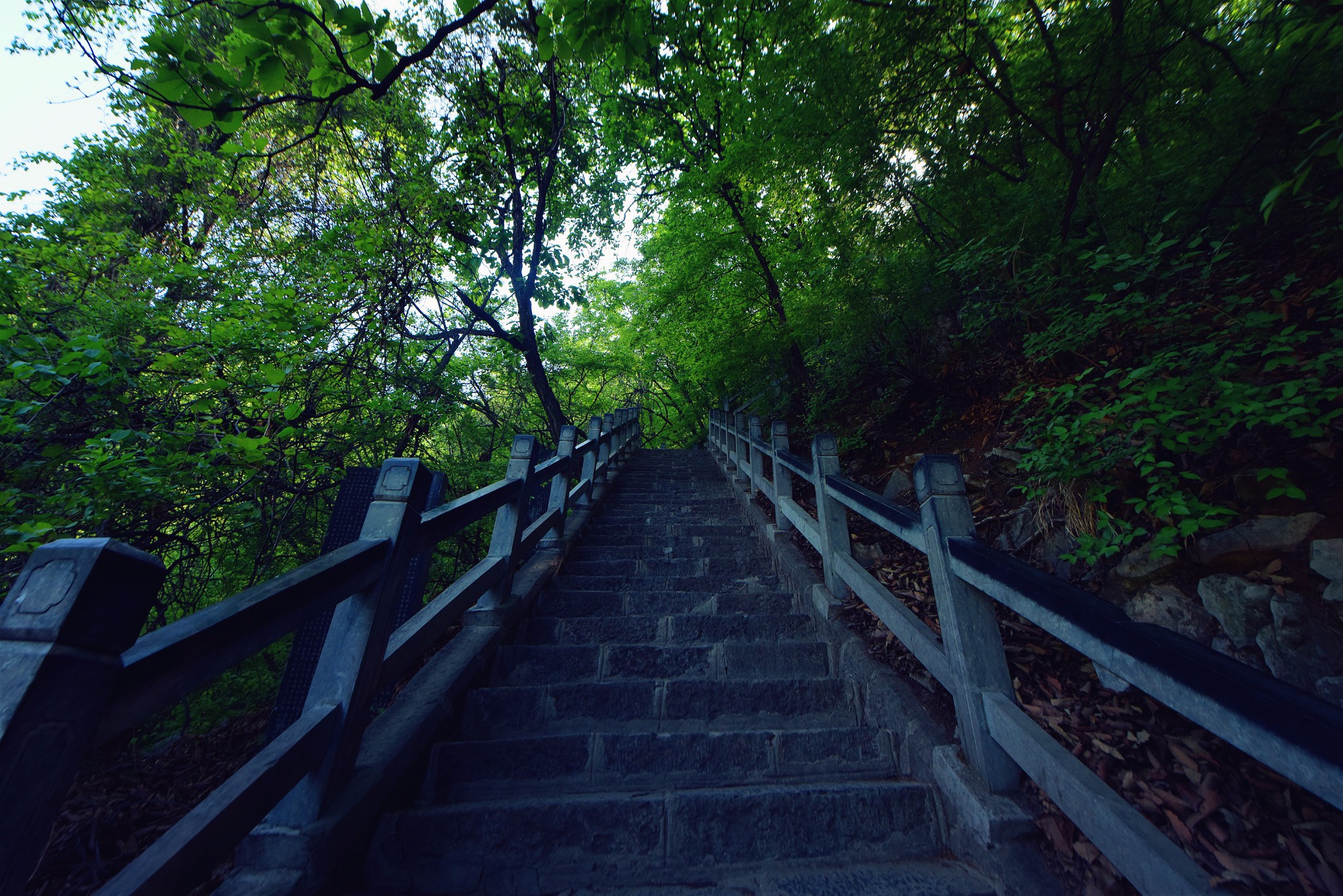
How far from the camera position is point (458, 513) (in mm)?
2299

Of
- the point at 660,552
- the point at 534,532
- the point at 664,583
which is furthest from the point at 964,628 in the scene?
the point at 660,552

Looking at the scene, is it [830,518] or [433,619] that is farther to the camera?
[830,518]

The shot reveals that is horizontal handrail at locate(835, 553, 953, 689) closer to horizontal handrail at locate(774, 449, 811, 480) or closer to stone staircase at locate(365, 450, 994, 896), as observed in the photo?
stone staircase at locate(365, 450, 994, 896)

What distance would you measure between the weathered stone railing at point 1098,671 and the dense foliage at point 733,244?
3.30 feet

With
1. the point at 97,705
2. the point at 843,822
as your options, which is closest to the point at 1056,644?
the point at 843,822

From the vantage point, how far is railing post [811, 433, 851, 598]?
314 cm

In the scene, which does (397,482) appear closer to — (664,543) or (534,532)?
(534,532)

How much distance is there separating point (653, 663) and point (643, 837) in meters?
1.09

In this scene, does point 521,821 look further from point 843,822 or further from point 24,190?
point 24,190

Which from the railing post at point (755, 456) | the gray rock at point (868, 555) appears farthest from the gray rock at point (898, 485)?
the railing post at point (755, 456)

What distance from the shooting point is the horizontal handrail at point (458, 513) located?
202 cm

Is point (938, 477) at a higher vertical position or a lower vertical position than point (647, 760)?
higher

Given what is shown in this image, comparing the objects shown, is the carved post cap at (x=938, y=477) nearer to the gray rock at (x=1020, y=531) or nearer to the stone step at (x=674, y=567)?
the gray rock at (x=1020, y=531)

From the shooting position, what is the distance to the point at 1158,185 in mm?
3824
